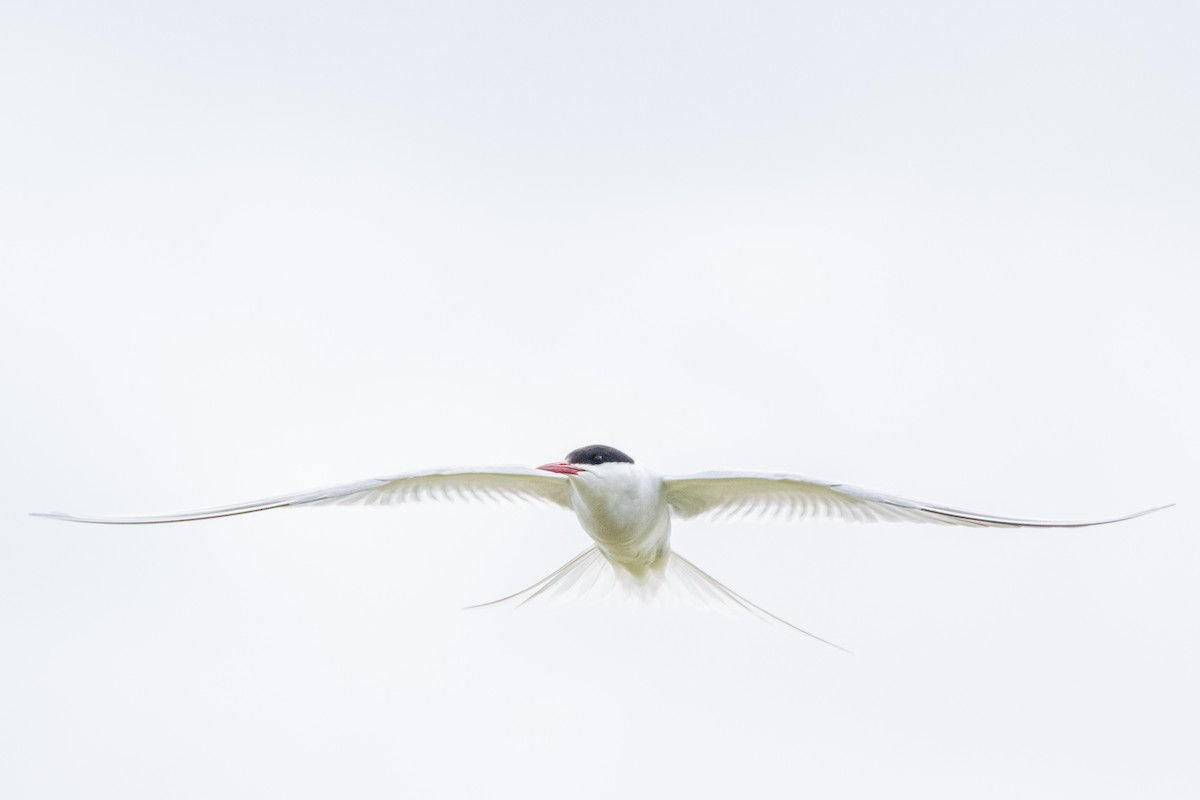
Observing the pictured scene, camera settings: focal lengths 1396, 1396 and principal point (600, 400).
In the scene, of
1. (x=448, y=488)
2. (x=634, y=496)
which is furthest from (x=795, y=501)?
(x=448, y=488)

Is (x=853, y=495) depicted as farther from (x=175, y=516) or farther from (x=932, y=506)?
(x=175, y=516)

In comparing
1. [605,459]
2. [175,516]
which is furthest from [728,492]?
[175,516]

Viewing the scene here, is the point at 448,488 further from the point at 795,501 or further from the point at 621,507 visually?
the point at 795,501
